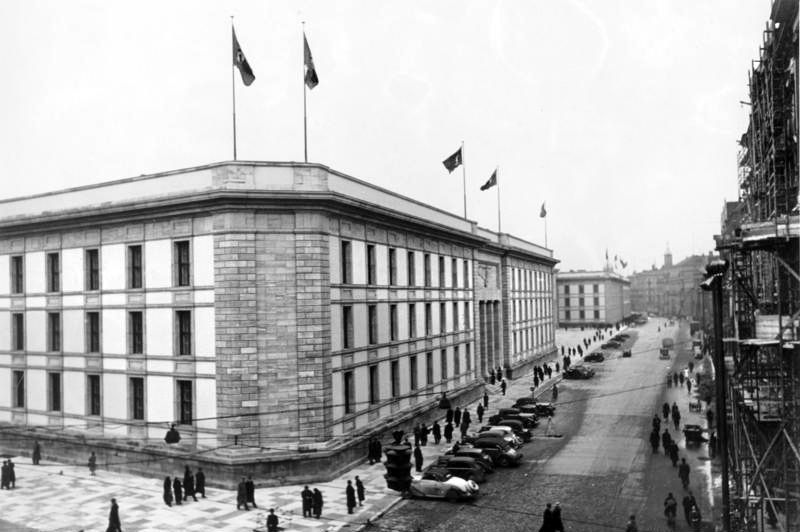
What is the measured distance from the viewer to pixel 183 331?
3056 cm

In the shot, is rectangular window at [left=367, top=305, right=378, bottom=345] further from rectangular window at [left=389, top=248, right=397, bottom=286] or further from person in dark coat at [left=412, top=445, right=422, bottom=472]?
person in dark coat at [left=412, top=445, right=422, bottom=472]

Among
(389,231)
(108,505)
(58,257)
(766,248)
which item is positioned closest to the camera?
(766,248)

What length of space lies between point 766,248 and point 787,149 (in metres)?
6.44

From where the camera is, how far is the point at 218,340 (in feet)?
95.0

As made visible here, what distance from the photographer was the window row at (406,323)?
32894mm

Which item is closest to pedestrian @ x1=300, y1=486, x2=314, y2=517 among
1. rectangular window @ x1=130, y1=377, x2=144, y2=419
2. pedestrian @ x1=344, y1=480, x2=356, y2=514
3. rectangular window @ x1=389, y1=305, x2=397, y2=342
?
pedestrian @ x1=344, y1=480, x2=356, y2=514

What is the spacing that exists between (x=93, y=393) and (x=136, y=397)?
3.13 meters

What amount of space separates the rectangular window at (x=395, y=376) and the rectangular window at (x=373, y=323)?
8.94 ft

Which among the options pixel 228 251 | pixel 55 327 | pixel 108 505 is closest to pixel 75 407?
pixel 55 327

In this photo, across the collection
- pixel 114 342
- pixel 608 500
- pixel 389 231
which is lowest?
pixel 608 500

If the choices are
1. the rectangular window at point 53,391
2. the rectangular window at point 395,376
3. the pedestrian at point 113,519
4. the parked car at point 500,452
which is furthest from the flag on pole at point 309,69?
the rectangular window at point 53,391

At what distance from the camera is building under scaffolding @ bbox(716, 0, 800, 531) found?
18.7 metres

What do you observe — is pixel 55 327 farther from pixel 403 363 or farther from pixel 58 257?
pixel 403 363

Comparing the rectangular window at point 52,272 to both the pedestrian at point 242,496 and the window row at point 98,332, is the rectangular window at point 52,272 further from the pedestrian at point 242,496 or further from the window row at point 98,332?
the pedestrian at point 242,496
